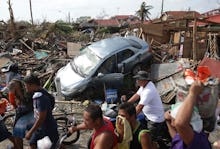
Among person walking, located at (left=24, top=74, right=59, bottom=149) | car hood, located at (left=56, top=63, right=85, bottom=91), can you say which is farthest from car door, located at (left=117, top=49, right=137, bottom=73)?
person walking, located at (left=24, top=74, right=59, bottom=149)

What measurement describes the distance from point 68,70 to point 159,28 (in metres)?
9.15

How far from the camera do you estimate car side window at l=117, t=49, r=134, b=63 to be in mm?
10505

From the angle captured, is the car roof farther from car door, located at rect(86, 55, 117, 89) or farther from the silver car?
car door, located at rect(86, 55, 117, 89)

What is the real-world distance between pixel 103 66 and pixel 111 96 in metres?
1.16

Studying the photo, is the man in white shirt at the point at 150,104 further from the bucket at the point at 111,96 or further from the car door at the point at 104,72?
the car door at the point at 104,72

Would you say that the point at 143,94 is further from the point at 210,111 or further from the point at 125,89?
the point at 125,89

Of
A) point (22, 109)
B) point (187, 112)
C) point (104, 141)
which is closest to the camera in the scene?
point (187, 112)

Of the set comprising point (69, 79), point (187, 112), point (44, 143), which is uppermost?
point (187, 112)

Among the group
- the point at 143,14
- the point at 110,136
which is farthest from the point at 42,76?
the point at 143,14

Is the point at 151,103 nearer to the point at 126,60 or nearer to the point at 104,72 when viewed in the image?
the point at 104,72

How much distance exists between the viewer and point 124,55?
10727 mm

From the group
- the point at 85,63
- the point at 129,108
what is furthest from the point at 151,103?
the point at 85,63

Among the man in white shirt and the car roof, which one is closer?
the man in white shirt

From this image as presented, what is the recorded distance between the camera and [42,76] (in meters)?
12.0
